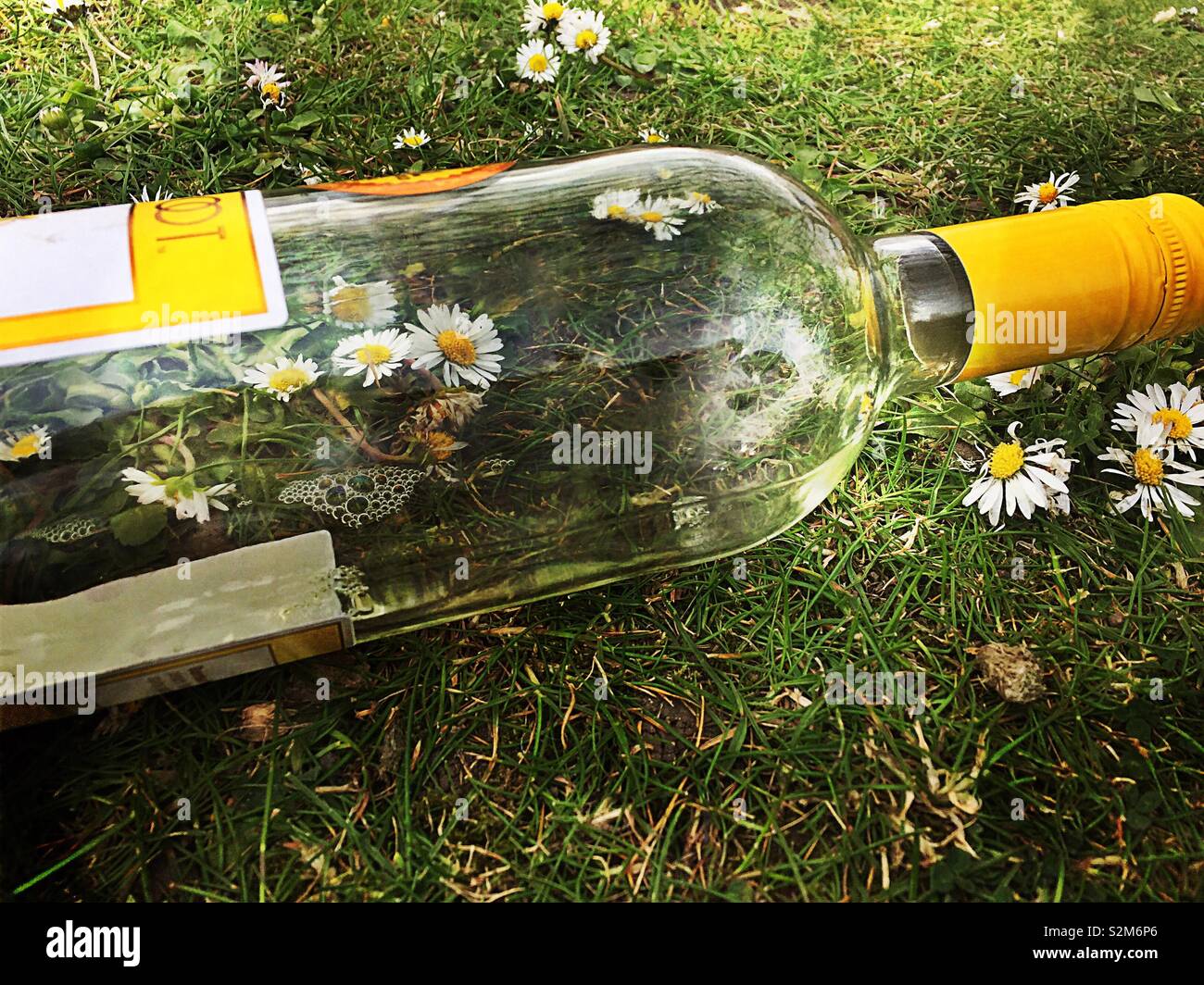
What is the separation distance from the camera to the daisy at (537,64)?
1.63 metres

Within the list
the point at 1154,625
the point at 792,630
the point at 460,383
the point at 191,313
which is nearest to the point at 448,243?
the point at 460,383

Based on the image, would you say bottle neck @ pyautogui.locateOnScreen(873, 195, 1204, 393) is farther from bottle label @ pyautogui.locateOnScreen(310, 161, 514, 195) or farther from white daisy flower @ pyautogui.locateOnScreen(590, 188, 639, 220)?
bottle label @ pyautogui.locateOnScreen(310, 161, 514, 195)

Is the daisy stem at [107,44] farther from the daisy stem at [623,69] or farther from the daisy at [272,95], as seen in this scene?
the daisy stem at [623,69]

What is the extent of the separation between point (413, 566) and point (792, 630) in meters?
0.46

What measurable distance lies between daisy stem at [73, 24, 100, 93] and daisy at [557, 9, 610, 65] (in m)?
0.74

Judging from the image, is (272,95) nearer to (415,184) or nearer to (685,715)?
(415,184)

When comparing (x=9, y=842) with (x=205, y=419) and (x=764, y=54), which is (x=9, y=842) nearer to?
(x=205, y=419)

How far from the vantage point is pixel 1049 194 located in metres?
1.53

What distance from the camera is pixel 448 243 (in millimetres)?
1144

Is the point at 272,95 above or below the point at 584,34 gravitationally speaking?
below

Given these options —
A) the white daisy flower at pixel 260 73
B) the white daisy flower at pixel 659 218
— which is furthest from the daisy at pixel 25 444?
the white daisy flower at pixel 260 73

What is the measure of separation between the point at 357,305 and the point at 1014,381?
0.88 metres

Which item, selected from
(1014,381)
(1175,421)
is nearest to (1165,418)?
(1175,421)

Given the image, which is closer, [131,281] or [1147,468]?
[131,281]
